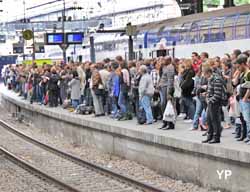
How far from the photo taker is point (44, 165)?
1541cm

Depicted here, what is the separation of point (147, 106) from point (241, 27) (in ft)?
29.3

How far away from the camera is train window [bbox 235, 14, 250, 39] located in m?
22.9

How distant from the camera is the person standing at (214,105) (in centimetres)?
1143

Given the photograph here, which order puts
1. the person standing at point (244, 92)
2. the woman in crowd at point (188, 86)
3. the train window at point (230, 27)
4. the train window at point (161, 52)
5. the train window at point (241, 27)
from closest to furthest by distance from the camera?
the person standing at point (244, 92), the woman in crowd at point (188, 86), the train window at point (241, 27), the train window at point (230, 27), the train window at point (161, 52)

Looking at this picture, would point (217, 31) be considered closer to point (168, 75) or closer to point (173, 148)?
point (168, 75)

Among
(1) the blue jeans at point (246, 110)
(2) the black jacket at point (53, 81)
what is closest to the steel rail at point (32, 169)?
(1) the blue jeans at point (246, 110)

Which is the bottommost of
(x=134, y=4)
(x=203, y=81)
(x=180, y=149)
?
(x=180, y=149)

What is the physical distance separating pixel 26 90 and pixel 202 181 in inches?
717

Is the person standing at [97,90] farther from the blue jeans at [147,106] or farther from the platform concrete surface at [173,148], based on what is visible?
the blue jeans at [147,106]

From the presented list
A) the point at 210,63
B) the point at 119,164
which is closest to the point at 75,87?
the point at 119,164

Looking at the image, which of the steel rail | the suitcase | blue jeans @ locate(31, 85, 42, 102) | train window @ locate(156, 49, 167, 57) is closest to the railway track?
the steel rail

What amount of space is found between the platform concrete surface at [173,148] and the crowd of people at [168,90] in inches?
14.3

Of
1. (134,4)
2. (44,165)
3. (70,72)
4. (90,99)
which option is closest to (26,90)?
(70,72)

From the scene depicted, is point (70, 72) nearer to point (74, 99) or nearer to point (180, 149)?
point (74, 99)
